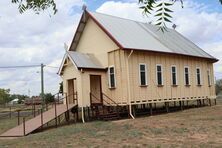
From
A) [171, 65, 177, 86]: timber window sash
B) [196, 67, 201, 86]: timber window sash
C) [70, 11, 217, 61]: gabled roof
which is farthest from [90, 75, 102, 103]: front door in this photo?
[196, 67, 201, 86]: timber window sash

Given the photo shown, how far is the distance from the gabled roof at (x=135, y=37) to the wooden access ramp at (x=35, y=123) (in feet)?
17.9

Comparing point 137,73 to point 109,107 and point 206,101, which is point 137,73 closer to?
point 109,107

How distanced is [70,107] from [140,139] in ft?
31.4

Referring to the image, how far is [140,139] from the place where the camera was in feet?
51.8

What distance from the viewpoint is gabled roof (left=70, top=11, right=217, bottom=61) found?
85.8 ft

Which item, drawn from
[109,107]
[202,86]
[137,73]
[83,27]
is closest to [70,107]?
[109,107]

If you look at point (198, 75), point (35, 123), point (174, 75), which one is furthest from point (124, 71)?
point (198, 75)

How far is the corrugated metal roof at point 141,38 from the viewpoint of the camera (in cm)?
2642

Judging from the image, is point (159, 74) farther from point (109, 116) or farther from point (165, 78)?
point (109, 116)

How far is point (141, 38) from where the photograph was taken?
92.1 ft

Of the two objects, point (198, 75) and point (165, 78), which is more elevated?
point (198, 75)

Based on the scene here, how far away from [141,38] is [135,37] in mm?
576

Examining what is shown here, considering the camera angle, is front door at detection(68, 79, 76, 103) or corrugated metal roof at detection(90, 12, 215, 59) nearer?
corrugated metal roof at detection(90, 12, 215, 59)

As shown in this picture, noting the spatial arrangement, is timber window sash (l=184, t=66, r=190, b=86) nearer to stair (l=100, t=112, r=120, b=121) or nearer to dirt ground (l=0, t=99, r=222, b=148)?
stair (l=100, t=112, r=120, b=121)
